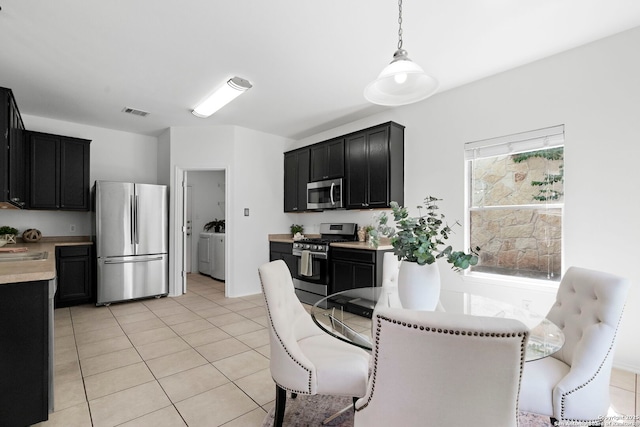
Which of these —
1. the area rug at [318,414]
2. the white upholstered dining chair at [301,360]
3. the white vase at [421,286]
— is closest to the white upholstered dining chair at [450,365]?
the white upholstered dining chair at [301,360]

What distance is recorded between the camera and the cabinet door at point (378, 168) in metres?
3.88

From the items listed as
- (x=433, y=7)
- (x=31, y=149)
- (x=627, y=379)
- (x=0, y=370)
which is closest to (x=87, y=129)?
(x=31, y=149)

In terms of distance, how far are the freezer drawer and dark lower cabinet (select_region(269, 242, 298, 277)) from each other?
164 cm

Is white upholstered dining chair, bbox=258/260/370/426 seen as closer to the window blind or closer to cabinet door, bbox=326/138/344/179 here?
the window blind

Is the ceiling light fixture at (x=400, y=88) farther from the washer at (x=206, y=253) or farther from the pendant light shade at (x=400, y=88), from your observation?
the washer at (x=206, y=253)

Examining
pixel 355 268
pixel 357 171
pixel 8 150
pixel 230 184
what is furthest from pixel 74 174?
pixel 355 268

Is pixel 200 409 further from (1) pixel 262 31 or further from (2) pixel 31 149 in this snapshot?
(2) pixel 31 149

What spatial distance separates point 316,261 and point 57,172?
3.76 meters

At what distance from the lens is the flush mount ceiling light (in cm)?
334

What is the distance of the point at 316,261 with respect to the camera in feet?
14.4

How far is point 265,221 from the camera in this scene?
5.34m

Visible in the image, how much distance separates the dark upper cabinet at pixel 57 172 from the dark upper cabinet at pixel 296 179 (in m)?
2.96

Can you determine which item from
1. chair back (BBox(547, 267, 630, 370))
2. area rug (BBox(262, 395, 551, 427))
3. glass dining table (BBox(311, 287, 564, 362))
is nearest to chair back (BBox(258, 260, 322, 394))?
glass dining table (BBox(311, 287, 564, 362))

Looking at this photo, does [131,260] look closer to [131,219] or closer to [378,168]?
[131,219]
